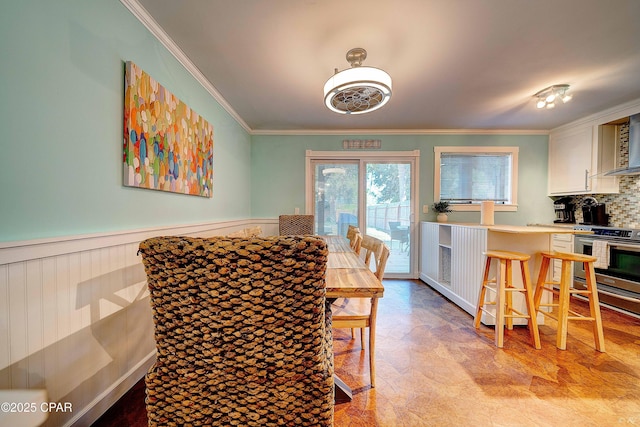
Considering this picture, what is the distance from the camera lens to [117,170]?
4.34ft

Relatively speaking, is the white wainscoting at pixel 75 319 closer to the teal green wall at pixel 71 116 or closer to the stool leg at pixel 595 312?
the teal green wall at pixel 71 116

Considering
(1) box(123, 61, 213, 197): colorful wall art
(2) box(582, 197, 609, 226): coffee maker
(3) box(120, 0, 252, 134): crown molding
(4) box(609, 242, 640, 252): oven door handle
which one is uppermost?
(3) box(120, 0, 252, 134): crown molding

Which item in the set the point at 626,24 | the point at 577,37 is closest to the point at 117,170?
the point at 577,37

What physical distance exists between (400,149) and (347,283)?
317 cm

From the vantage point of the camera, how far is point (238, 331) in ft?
2.11

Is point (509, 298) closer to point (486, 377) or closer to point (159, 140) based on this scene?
point (486, 377)

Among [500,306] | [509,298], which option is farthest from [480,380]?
[509,298]

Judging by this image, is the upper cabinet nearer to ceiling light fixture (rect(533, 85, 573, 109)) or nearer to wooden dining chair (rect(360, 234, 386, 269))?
ceiling light fixture (rect(533, 85, 573, 109))

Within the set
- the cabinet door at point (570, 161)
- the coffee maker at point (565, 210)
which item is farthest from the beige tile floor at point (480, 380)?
the cabinet door at point (570, 161)

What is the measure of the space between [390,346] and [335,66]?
234cm

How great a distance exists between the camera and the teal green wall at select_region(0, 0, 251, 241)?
35.0 inches

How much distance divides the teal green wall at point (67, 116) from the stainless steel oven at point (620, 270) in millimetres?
4415

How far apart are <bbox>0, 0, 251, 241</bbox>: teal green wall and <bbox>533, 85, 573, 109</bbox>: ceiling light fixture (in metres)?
3.49

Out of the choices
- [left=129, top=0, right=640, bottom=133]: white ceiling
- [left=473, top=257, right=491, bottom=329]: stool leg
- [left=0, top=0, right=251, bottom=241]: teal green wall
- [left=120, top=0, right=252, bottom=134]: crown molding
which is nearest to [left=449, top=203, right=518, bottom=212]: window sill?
[left=129, top=0, right=640, bottom=133]: white ceiling
